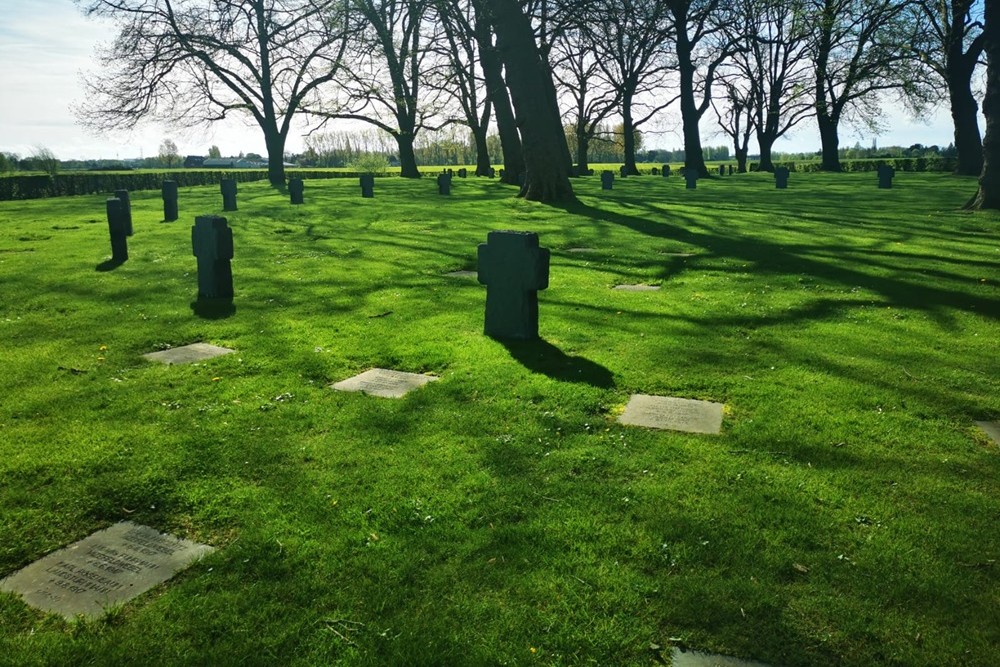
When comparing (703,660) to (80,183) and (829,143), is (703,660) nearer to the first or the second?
(80,183)

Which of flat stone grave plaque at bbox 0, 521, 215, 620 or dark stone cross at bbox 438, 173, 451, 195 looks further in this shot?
dark stone cross at bbox 438, 173, 451, 195

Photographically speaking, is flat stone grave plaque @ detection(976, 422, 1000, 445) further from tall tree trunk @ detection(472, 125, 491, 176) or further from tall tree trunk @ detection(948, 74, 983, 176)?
tall tree trunk @ detection(472, 125, 491, 176)

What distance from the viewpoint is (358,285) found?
9.05m

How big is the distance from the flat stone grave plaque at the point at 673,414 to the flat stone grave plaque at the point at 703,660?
6.52 feet

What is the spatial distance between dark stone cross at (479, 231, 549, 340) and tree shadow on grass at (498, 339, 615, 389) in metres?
0.18

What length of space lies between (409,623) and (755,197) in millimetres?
22985

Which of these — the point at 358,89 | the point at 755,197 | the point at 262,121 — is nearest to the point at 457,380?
the point at 755,197

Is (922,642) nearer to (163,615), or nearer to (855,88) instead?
(163,615)


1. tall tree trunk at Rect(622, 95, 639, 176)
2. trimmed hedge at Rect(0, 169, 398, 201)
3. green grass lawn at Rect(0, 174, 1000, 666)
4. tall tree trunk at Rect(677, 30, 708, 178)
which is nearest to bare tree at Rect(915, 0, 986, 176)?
tall tree trunk at Rect(677, 30, 708, 178)

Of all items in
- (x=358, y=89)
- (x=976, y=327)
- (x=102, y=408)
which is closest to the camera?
A: (x=102, y=408)

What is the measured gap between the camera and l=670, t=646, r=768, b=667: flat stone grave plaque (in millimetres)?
2225

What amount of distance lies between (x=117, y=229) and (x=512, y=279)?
8126 millimetres

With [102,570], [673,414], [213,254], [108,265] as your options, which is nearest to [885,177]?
[213,254]

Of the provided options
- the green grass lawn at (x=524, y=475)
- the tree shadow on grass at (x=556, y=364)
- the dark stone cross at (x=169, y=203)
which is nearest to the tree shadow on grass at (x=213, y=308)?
the green grass lawn at (x=524, y=475)
